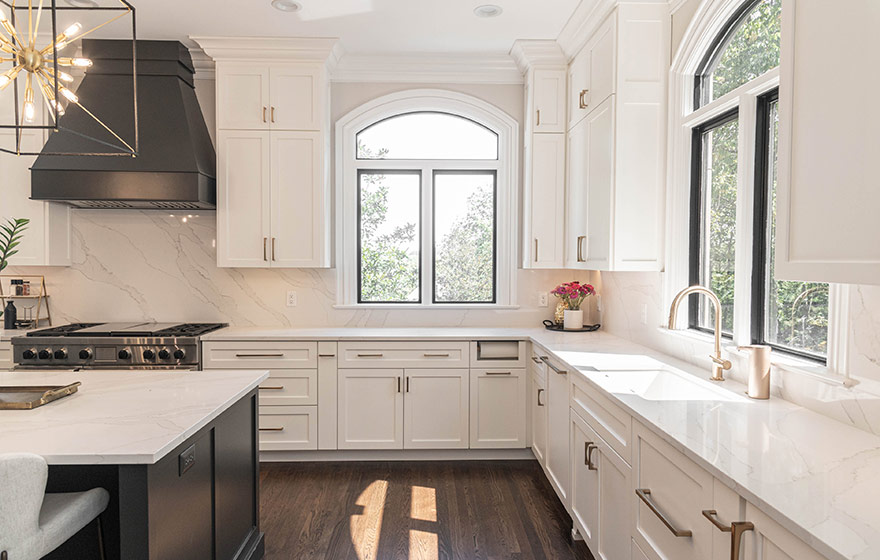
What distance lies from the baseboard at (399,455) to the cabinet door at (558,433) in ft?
2.21

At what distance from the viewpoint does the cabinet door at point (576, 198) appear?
3.49 m

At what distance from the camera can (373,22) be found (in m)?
3.47

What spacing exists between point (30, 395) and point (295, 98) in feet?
8.39

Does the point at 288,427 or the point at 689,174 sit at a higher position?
the point at 689,174

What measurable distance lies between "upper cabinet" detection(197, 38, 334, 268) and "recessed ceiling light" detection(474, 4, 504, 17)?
1120mm

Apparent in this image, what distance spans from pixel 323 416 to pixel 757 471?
2.91m

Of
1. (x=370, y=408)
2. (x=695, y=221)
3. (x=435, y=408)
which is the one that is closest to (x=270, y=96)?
(x=370, y=408)

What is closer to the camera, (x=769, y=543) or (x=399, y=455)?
(x=769, y=543)

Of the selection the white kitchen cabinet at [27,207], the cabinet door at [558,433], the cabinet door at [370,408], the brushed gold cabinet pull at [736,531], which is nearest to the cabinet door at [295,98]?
the white kitchen cabinet at [27,207]

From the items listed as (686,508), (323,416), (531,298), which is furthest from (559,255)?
(686,508)

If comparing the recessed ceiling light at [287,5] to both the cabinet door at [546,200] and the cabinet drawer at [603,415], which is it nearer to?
the cabinet door at [546,200]

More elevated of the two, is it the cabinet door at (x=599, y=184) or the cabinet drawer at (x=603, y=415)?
the cabinet door at (x=599, y=184)

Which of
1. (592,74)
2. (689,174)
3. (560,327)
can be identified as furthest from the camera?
(560,327)

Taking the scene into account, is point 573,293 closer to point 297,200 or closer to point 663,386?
point 663,386
